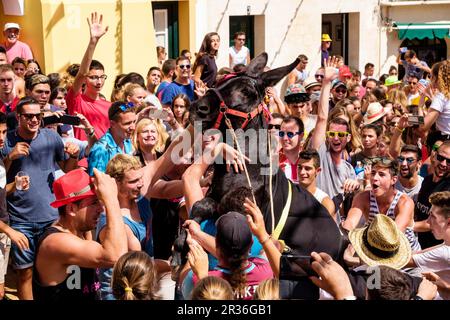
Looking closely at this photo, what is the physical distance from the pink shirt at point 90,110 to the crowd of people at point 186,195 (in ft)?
0.04

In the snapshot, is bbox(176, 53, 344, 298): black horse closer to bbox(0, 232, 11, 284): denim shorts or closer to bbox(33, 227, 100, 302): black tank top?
bbox(33, 227, 100, 302): black tank top

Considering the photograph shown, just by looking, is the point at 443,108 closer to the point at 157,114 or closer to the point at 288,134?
the point at 288,134

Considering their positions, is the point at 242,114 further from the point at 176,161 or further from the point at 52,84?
the point at 52,84

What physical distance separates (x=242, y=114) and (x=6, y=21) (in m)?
8.99

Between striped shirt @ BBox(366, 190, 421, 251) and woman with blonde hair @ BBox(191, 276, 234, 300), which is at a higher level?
woman with blonde hair @ BBox(191, 276, 234, 300)

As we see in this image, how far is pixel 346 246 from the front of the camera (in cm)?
552

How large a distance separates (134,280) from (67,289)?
2.86ft

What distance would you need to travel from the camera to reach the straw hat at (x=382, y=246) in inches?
199

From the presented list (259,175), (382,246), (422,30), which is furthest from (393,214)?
(422,30)

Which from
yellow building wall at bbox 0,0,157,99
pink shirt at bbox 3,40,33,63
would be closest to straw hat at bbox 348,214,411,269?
pink shirt at bbox 3,40,33,63

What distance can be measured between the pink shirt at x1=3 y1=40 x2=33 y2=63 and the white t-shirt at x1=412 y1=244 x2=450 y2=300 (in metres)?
8.40

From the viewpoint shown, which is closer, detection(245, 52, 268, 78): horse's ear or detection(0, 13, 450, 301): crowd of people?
detection(0, 13, 450, 301): crowd of people

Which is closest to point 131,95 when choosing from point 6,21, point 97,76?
point 97,76

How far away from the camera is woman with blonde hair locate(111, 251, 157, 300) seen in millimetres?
4320
